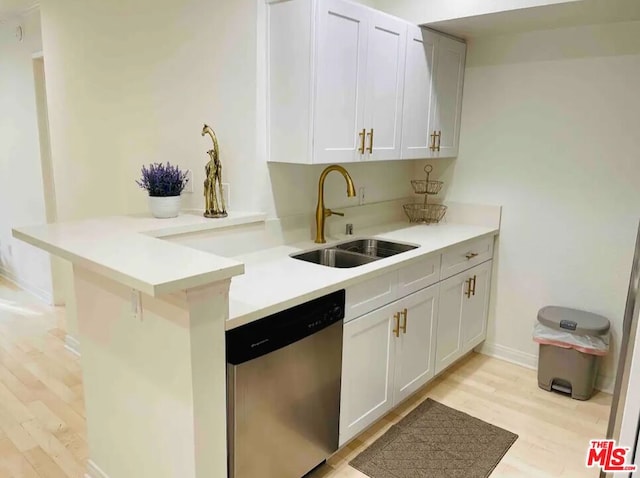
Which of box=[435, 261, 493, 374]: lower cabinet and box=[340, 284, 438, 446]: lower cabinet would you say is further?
box=[435, 261, 493, 374]: lower cabinet

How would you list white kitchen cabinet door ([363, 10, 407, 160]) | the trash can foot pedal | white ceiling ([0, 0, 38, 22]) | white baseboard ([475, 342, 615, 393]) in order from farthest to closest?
1. white ceiling ([0, 0, 38, 22])
2. white baseboard ([475, 342, 615, 393])
3. the trash can foot pedal
4. white kitchen cabinet door ([363, 10, 407, 160])

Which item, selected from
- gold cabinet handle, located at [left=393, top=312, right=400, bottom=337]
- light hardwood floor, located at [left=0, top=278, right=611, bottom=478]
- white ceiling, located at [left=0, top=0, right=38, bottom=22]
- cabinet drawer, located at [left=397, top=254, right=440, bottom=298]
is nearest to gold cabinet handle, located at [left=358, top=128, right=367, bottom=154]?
cabinet drawer, located at [left=397, top=254, right=440, bottom=298]

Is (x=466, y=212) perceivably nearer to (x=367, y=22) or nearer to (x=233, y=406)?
(x=367, y=22)

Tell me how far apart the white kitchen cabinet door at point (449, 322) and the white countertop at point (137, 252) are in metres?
1.48

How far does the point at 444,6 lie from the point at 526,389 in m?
2.37

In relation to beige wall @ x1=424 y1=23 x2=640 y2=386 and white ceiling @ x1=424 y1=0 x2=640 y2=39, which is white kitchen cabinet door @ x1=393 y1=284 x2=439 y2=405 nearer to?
beige wall @ x1=424 y1=23 x2=640 y2=386

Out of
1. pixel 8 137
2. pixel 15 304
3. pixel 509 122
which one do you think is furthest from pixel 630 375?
pixel 8 137

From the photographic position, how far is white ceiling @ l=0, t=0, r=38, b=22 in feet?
12.6

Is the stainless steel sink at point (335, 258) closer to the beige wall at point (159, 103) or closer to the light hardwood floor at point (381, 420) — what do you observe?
the beige wall at point (159, 103)

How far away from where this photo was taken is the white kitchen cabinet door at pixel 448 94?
308 cm

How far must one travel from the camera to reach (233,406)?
1.64 m

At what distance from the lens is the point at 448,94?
3.22 m

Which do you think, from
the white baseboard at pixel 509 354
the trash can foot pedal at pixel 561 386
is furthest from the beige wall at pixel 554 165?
the trash can foot pedal at pixel 561 386

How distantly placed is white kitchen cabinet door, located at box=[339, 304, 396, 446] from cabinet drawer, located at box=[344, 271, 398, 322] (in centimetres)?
3
